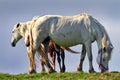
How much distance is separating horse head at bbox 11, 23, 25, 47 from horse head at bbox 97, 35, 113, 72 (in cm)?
447

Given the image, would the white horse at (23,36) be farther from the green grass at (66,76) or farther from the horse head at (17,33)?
the green grass at (66,76)

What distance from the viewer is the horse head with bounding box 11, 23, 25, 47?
102 ft

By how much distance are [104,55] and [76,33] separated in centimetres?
161

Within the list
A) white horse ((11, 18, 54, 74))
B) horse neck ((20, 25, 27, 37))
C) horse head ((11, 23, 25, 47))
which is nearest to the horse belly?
white horse ((11, 18, 54, 74))

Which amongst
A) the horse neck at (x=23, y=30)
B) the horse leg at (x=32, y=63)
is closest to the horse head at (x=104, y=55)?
the horse leg at (x=32, y=63)

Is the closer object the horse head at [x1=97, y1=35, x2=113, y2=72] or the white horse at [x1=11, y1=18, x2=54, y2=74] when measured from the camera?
the horse head at [x1=97, y1=35, x2=113, y2=72]

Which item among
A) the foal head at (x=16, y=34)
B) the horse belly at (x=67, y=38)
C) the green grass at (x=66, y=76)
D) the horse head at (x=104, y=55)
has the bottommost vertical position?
the green grass at (x=66, y=76)

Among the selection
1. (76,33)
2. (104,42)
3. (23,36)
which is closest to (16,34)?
(23,36)

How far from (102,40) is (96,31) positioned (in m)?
0.50

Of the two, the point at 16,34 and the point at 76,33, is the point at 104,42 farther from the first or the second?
the point at 16,34

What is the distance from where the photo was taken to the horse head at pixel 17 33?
3117 cm

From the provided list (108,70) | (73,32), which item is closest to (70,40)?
(73,32)

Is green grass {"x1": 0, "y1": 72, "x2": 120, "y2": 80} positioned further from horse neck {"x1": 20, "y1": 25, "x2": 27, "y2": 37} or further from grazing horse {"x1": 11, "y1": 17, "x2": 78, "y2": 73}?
horse neck {"x1": 20, "y1": 25, "x2": 27, "y2": 37}

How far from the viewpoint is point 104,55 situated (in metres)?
28.0
